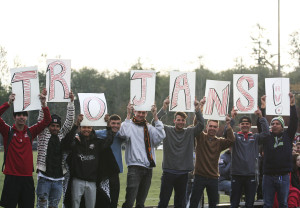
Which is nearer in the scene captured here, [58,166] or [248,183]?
[58,166]

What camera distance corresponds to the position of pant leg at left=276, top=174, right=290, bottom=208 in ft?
33.6

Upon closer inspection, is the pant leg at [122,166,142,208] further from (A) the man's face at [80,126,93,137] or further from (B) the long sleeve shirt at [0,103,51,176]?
(B) the long sleeve shirt at [0,103,51,176]

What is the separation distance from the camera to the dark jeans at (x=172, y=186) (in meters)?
9.52

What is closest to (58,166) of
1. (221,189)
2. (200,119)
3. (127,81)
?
(200,119)

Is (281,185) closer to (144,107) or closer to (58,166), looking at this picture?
(144,107)

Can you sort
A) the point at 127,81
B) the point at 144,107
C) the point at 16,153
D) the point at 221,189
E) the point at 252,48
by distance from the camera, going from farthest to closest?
the point at 127,81 → the point at 252,48 → the point at 221,189 → the point at 144,107 → the point at 16,153

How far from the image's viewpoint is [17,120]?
8.33m

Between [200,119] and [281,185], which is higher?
[200,119]

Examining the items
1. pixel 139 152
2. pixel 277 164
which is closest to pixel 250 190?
pixel 277 164

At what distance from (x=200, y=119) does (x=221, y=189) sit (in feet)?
10.3

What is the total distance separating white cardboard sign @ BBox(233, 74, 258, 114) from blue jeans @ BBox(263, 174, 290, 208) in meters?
1.32

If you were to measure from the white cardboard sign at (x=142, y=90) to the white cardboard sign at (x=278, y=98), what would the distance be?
7.92ft

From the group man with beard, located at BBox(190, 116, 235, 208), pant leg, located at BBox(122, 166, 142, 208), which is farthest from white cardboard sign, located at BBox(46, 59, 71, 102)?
man with beard, located at BBox(190, 116, 235, 208)

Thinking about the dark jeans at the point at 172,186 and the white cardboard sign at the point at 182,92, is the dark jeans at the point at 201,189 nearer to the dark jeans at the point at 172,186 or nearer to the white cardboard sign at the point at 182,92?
the dark jeans at the point at 172,186
